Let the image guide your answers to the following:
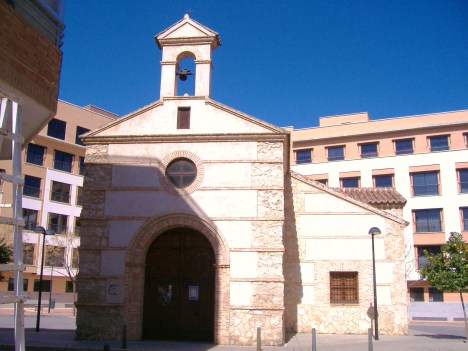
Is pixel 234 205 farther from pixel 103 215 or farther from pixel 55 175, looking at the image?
pixel 55 175

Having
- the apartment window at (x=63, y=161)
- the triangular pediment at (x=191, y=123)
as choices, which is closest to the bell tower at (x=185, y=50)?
the triangular pediment at (x=191, y=123)

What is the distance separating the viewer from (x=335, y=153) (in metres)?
46.3

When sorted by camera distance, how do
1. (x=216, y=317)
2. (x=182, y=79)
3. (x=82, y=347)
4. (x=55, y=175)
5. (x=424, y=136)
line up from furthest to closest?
(x=55, y=175) < (x=424, y=136) < (x=182, y=79) < (x=216, y=317) < (x=82, y=347)

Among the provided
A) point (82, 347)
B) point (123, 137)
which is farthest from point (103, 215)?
point (82, 347)

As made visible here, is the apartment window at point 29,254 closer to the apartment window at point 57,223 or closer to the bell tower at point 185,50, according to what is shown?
the apartment window at point 57,223

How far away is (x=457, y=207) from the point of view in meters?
39.7

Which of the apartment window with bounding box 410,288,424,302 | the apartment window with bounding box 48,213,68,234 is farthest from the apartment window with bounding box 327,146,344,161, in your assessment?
the apartment window with bounding box 48,213,68,234

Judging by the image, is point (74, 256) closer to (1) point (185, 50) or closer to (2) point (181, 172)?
(2) point (181, 172)

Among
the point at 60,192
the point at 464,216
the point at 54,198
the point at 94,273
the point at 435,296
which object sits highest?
the point at 60,192

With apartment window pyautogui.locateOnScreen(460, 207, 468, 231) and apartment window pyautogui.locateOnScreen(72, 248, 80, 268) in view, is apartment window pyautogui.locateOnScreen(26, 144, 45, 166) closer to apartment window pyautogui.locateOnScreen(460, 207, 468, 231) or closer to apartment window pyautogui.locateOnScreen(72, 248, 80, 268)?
apartment window pyautogui.locateOnScreen(72, 248, 80, 268)

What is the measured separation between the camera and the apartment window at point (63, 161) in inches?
1810

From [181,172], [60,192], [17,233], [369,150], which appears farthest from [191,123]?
[60,192]

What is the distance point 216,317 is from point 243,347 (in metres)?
1.38

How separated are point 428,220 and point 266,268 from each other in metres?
28.7
